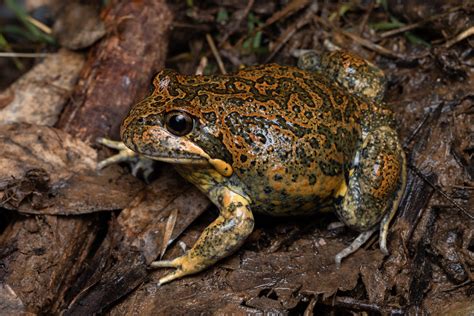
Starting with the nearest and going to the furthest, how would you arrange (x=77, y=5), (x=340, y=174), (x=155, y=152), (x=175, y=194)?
1. (x=155, y=152)
2. (x=340, y=174)
3. (x=175, y=194)
4. (x=77, y=5)

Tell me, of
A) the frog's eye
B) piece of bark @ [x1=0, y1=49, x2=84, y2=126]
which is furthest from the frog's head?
piece of bark @ [x1=0, y1=49, x2=84, y2=126]

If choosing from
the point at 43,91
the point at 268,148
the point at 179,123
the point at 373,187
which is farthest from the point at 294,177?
the point at 43,91

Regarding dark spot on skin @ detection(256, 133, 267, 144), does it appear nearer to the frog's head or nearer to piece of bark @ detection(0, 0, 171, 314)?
the frog's head

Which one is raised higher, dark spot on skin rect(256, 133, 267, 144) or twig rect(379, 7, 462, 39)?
twig rect(379, 7, 462, 39)

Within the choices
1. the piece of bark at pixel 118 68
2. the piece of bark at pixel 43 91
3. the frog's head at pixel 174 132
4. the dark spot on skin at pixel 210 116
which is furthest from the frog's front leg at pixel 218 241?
the piece of bark at pixel 43 91

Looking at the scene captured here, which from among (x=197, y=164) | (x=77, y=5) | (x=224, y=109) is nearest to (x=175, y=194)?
(x=197, y=164)

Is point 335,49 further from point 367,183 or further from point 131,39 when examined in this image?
point 131,39

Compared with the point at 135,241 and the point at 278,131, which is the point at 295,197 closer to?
the point at 278,131
